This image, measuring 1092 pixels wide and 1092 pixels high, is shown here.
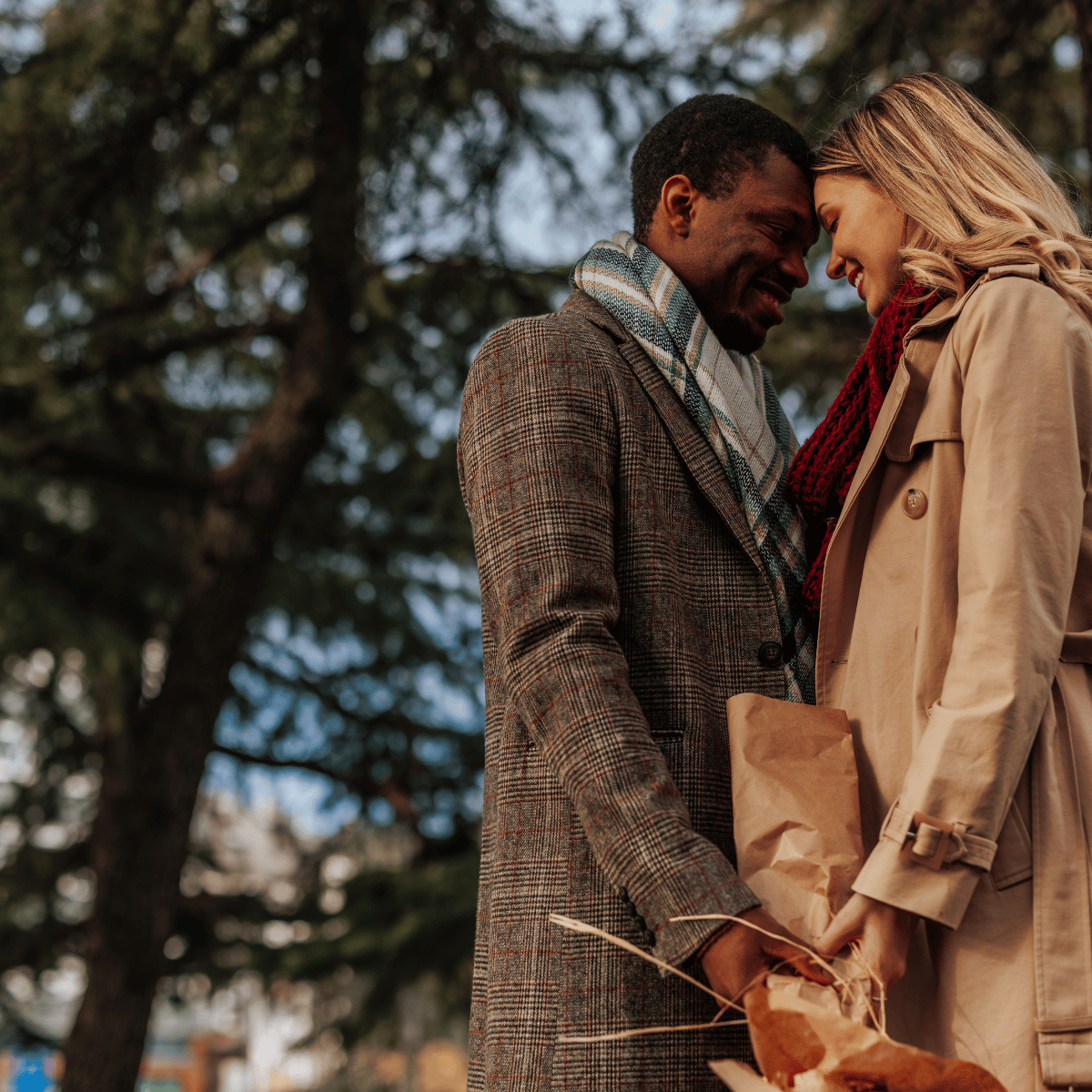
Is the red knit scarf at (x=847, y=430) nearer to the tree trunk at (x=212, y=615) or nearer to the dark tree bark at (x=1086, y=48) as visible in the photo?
the dark tree bark at (x=1086, y=48)

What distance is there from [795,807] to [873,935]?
176mm

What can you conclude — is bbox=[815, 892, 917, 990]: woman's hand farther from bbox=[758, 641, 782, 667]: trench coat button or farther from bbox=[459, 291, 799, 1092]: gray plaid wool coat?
bbox=[758, 641, 782, 667]: trench coat button

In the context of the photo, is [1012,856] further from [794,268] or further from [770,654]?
[794,268]

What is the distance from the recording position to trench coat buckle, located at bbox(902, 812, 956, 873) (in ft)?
4.70

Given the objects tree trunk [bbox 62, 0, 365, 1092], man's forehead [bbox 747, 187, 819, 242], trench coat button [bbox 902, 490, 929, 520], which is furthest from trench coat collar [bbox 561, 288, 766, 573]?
tree trunk [bbox 62, 0, 365, 1092]

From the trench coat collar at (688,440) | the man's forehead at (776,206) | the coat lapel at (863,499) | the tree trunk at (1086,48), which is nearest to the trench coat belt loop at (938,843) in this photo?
the coat lapel at (863,499)

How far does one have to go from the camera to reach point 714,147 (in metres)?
2.16

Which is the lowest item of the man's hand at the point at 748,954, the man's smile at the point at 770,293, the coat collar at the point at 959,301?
the man's hand at the point at 748,954

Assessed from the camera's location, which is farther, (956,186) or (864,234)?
(864,234)

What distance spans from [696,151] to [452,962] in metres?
6.29

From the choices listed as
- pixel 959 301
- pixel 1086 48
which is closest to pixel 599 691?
pixel 959 301

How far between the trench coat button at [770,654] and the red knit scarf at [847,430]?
0.28 feet

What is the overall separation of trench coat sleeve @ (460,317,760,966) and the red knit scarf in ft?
1.05

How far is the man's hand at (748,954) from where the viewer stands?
55.6 inches
